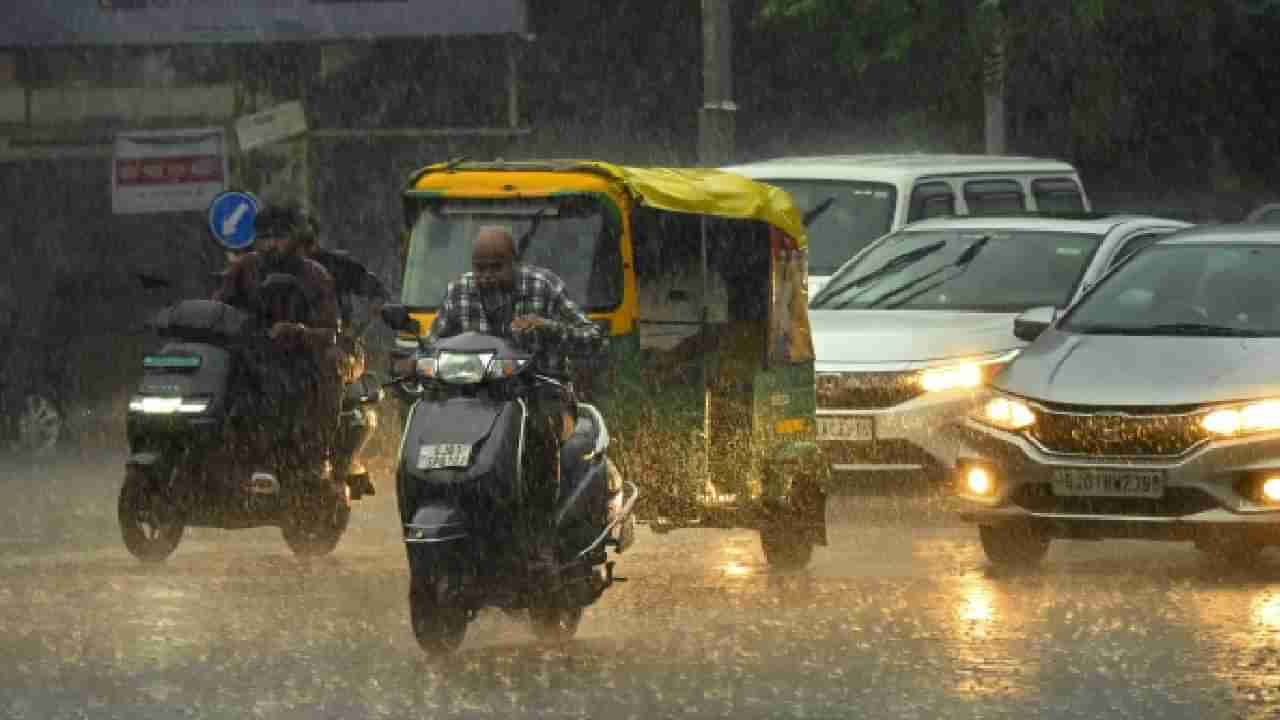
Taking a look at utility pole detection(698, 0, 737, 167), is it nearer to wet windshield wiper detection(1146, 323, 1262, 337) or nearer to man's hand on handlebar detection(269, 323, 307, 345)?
man's hand on handlebar detection(269, 323, 307, 345)

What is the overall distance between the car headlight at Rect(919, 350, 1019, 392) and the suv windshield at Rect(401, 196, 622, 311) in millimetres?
2907

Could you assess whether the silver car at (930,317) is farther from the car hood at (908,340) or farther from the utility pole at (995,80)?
the utility pole at (995,80)

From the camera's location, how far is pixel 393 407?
25.2m

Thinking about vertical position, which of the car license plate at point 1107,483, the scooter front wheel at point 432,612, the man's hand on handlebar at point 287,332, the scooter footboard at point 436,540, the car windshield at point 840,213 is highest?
the car windshield at point 840,213

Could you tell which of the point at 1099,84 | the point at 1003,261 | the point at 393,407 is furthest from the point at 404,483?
the point at 1099,84

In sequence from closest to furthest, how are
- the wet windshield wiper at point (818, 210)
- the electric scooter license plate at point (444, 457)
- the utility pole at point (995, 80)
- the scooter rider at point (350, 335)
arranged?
the electric scooter license plate at point (444, 457)
the scooter rider at point (350, 335)
the wet windshield wiper at point (818, 210)
the utility pole at point (995, 80)

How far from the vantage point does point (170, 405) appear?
1459cm

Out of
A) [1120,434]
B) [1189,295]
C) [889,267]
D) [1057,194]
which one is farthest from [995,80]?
[1120,434]

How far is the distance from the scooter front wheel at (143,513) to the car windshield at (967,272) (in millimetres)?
4889

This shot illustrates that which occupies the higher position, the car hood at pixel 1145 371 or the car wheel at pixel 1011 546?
the car hood at pixel 1145 371

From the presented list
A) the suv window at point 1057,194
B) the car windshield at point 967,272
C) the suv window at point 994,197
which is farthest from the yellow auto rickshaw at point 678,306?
the suv window at point 1057,194

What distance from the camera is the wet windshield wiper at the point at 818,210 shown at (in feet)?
69.5

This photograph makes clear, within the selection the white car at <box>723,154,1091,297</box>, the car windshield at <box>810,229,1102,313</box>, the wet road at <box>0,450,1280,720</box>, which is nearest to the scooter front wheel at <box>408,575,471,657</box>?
the wet road at <box>0,450,1280,720</box>

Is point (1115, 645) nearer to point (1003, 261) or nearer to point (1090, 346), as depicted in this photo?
point (1090, 346)
